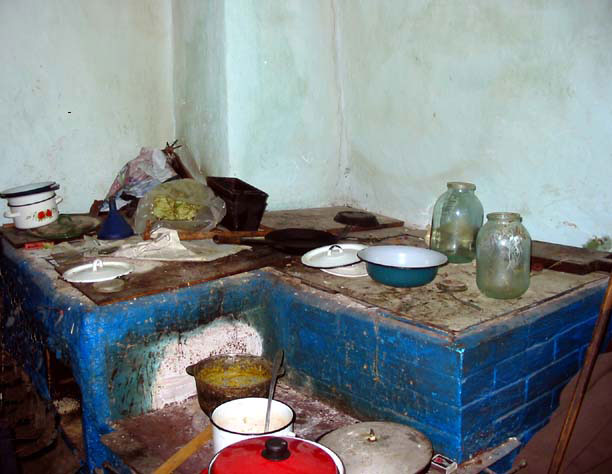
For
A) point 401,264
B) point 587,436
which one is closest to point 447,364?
point 587,436

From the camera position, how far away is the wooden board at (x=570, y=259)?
239cm

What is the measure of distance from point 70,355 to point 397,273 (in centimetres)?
133

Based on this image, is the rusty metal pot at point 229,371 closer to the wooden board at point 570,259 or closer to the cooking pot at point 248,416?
the cooking pot at point 248,416

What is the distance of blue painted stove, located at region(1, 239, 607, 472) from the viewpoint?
192cm

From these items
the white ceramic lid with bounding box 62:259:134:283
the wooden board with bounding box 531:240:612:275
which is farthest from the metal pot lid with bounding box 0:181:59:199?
the wooden board with bounding box 531:240:612:275

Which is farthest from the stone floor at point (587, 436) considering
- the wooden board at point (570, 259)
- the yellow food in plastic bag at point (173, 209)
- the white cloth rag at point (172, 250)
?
the yellow food in plastic bag at point (173, 209)

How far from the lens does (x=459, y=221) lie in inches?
102

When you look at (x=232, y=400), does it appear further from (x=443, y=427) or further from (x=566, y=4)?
(x=566, y=4)

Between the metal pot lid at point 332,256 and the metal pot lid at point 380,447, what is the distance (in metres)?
0.78

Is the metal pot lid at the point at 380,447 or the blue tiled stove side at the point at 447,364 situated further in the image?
the blue tiled stove side at the point at 447,364

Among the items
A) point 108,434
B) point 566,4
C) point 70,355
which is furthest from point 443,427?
point 566,4

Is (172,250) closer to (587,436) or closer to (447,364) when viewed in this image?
(447,364)

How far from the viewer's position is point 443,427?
193cm

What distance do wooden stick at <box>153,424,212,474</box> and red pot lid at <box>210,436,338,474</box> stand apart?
50cm
